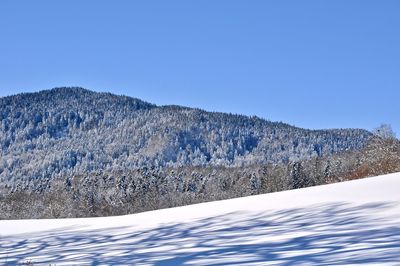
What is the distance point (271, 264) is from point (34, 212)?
52896mm

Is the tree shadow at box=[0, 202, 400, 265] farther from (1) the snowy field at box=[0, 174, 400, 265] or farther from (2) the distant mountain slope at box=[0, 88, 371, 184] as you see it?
(2) the distant mountain slope at box=[0, 88, 371, 184]

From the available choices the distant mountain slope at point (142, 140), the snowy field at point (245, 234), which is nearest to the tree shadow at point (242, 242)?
the snowy field at point (245, 234)

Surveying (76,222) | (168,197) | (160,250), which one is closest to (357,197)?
(160,250)

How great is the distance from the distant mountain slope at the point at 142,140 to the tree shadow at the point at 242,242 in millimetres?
120009

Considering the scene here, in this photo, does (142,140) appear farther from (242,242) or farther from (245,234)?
(242,242)

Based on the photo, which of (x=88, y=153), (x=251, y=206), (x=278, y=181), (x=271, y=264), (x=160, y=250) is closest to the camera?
(x=271, y=264)

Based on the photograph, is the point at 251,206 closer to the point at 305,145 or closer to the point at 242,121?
the point at 305,145

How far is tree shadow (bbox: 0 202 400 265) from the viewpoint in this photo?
545 cm

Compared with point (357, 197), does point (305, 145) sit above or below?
above

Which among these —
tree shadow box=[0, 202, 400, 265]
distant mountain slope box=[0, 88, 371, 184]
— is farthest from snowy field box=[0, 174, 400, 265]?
distant mountain slope box=[0, 88, 371, 184]

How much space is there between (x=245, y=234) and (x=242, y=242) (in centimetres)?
50

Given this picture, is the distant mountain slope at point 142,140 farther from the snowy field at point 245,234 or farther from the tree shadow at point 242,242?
the tree shadow at point 242,242

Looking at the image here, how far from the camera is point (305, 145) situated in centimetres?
14600

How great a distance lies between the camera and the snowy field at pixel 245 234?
5605 mm
